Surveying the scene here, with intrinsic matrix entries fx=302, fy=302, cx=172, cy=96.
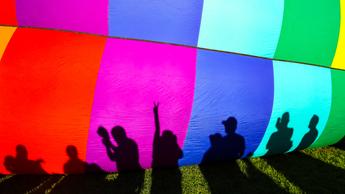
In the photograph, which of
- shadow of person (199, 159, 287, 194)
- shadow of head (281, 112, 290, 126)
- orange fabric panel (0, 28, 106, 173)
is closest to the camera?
orange fabric panel (0, 28, 106, 173)

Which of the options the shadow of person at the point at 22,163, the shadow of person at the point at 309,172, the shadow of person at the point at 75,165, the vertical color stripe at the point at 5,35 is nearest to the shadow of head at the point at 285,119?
the shadow of person at the point at 309,172

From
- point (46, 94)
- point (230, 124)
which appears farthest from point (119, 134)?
point (230, 124)

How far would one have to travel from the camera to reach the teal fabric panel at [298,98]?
4.82 m

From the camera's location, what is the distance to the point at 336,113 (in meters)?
5.54

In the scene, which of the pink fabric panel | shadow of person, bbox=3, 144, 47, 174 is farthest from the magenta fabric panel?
shadow of person, bbox=3, 144, 47, 174

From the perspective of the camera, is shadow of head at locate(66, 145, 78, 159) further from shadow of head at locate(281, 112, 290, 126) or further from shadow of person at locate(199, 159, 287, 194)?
shadow of head at locate(281, 112, 290, 126)

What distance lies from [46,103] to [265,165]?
352cm

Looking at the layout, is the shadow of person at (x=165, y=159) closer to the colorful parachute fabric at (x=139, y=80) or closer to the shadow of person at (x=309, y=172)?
the colorful parachute fabric at (x=139, y=80)

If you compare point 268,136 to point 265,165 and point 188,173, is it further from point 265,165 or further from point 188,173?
point 188,173

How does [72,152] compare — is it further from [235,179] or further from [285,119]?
[285,119]

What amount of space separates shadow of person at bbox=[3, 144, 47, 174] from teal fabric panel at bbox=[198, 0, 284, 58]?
2733 mm

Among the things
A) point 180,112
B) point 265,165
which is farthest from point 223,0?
point 265,165

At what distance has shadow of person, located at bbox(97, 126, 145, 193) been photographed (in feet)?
13.0

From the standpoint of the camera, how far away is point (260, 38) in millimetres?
4613
